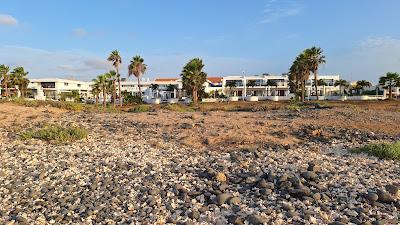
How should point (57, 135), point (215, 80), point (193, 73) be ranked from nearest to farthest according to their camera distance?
point (57, 135)
point (193, 73)
point (215, 80)

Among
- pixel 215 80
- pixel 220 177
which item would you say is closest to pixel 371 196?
pixel 220 177

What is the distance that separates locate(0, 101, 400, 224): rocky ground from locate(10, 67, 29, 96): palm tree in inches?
2479

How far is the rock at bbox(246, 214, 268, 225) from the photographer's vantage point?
7.03 metres

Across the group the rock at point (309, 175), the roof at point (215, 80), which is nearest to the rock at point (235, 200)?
the rock at point (309, 175)

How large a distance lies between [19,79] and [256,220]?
75.8 meters

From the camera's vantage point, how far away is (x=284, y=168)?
1063 cm

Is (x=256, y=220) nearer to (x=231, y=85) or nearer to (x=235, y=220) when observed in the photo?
(x=235, y=220)

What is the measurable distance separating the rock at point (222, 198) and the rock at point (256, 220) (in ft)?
3.41

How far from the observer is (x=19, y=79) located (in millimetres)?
72375

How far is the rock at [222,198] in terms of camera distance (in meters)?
8.16

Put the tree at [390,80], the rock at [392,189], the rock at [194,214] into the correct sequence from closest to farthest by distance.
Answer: the rock at [194,214], the rock at [392,189], the tree at [390,80]

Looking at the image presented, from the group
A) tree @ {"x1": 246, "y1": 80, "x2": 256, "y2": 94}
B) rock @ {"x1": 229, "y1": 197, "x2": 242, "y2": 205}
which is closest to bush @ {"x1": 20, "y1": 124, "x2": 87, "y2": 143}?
rock @ {"x1": 229, "y1": 197, "x2": 242, "y2": 205}

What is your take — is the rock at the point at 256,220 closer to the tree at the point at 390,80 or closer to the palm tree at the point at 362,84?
the tree at the point at 390,80

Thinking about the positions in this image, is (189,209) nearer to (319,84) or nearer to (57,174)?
(57,174)
